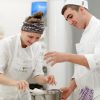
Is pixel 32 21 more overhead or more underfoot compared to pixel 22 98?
more overhead

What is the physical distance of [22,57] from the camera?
1829 mm

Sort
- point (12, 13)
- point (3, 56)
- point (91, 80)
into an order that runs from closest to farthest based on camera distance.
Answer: point (91, 80)
point (3, 56)
point (12, 13)

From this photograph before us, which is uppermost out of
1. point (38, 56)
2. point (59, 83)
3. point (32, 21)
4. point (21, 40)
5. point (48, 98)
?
point (32, 21)

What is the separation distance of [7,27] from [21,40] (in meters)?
1.12

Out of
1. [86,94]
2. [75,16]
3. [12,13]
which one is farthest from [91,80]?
[12,13]

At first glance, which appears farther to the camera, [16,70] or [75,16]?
[16,70]

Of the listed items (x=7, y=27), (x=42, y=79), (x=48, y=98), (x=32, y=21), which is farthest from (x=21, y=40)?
(x=7, y=27)

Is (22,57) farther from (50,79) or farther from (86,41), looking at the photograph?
(86,41)

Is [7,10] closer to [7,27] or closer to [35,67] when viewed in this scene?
[7,27]

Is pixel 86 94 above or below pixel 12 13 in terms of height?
below

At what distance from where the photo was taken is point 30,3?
299cm

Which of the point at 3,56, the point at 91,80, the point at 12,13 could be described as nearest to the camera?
the point at 91,80

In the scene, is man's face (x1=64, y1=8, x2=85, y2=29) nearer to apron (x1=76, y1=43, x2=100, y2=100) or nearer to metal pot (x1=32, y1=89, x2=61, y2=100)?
apron (x1=76, y1=43, x2=100, y2=100)

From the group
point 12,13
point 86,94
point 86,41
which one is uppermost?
point 12,13
